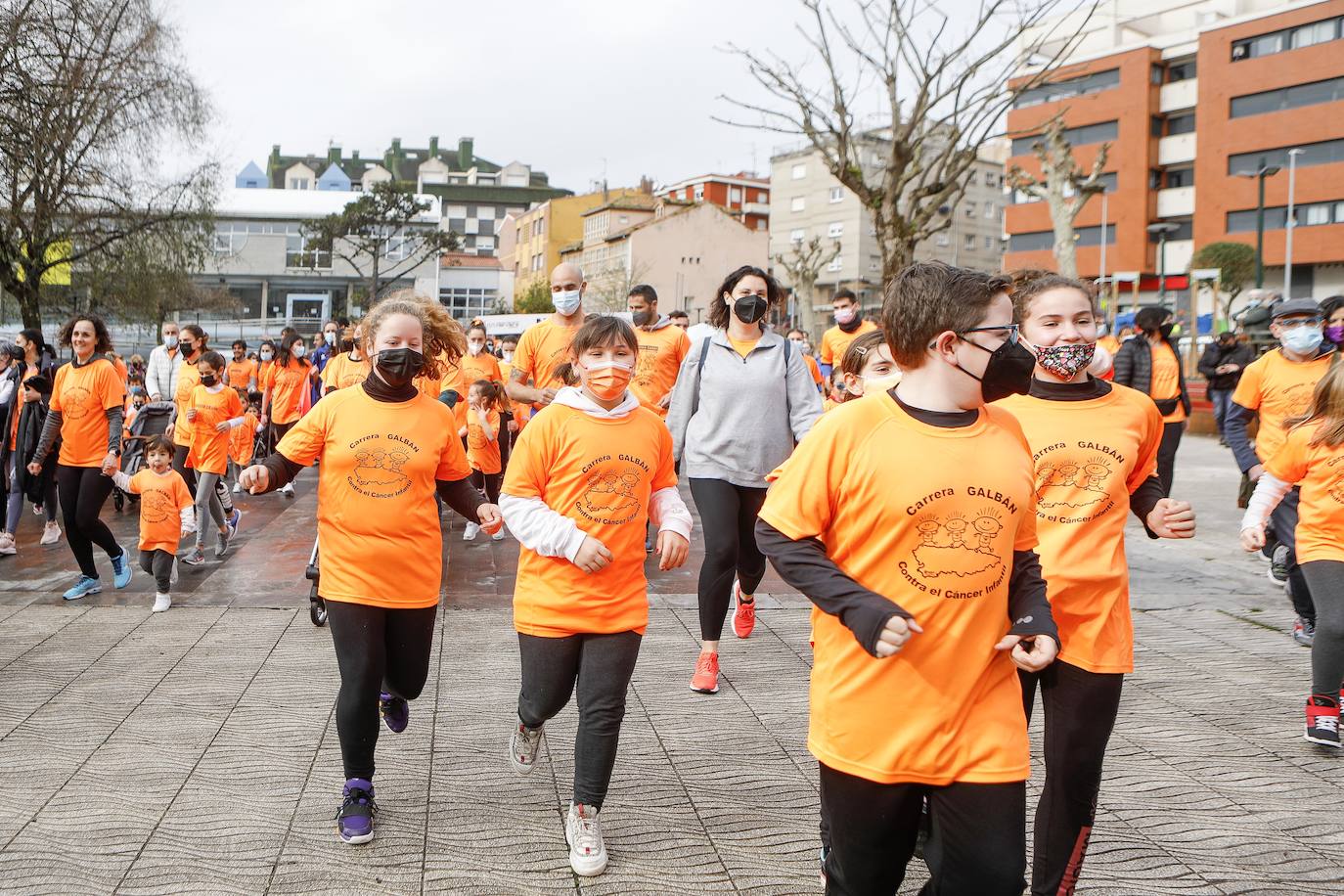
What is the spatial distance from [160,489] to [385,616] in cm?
470

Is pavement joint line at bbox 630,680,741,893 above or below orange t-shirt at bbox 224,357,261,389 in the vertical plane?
below

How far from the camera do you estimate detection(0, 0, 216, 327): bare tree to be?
52.7 feet

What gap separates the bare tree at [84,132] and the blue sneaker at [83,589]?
9.55m

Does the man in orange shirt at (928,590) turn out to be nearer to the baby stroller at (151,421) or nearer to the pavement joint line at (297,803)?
the pavement joint line at (297,803)

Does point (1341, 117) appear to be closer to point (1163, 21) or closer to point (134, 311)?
point (1163, 21)

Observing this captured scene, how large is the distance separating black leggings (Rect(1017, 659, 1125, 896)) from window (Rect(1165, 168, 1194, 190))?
193 ft

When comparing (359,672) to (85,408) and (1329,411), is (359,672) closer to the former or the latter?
(1329,411)

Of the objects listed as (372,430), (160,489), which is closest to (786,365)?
(372,430)

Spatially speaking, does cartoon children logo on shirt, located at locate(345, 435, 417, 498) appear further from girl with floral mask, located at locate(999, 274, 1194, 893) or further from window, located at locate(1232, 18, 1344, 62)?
window, located at locate(1232, 18, 1344, 62)

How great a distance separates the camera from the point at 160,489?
7.99 m

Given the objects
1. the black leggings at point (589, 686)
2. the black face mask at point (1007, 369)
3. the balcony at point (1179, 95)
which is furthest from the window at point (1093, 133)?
the black face mask at point (1007, 369)

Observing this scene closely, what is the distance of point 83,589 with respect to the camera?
8.01 metres

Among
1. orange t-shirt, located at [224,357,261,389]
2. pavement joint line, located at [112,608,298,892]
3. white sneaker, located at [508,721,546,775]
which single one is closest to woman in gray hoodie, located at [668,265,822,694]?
white sneaker, located at [508,721,546,775]

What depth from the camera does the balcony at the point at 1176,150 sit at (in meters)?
55.0
